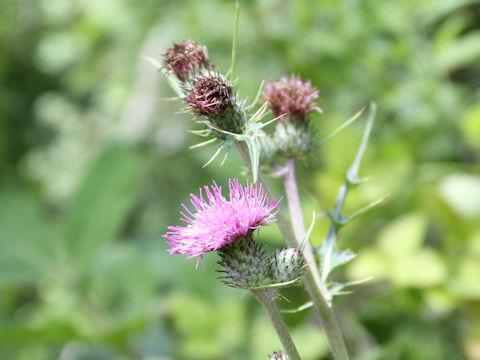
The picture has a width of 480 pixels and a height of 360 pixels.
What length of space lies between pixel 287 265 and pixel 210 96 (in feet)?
0.98

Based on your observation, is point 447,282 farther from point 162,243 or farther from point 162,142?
point 162,142

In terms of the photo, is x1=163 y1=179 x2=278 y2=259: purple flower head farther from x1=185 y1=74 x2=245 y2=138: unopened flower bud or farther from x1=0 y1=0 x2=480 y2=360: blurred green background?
→ x1=0 y1=0 x2=480 y2=360: blurred green background

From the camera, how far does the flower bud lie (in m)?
0.88

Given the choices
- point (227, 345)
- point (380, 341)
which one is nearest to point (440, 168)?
point (380, 341)

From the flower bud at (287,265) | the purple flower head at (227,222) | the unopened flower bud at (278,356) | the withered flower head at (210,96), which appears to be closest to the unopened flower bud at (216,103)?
the withered flower head at (210,96)

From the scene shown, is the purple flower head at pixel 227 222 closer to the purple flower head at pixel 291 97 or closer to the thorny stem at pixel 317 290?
the thorny stem at pixel 317 290

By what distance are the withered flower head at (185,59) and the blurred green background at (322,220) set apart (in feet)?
0.50

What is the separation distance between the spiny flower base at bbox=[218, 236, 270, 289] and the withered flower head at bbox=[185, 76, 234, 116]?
224 millimetres

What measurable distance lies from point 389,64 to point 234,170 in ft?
3.35

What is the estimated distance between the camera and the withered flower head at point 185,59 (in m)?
1.00

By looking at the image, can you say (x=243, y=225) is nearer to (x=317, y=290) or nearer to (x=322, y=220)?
(x=317, y=290)

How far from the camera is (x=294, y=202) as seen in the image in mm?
1087

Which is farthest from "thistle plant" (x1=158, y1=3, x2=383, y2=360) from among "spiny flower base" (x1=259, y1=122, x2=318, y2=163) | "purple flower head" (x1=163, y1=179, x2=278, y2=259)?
"spiny flower base" (x1=259, y1=122, x2=318, y2=163)

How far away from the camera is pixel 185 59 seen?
1.01 metres
